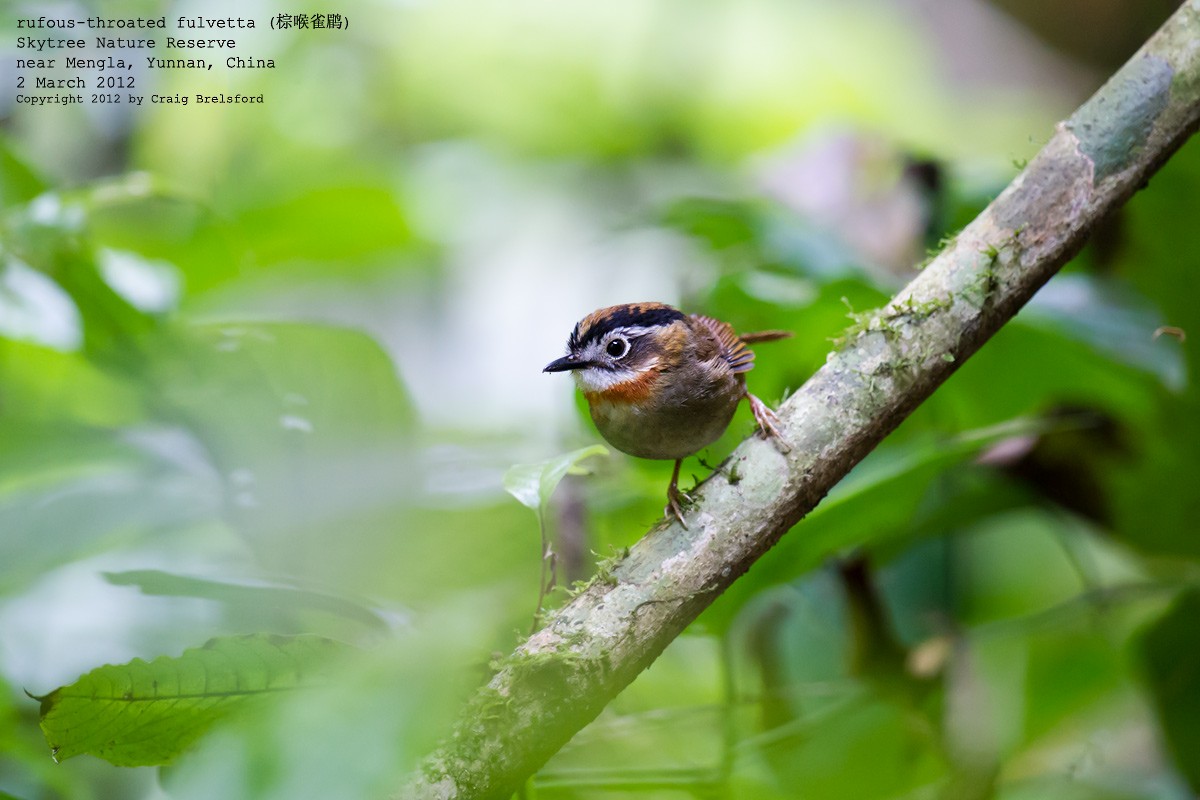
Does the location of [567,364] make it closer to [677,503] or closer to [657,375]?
[657,375]

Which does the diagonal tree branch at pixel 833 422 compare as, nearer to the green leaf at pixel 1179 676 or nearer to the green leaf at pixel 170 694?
the green leaf at pixel 170 694

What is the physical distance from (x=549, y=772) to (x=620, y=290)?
9.43 feet

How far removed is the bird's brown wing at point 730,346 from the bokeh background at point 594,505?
7.5 inches

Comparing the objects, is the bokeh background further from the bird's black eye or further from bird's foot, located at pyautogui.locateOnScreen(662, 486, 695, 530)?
the bird's black eye

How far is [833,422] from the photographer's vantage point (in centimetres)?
154

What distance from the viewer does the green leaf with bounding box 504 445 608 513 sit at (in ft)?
4.62

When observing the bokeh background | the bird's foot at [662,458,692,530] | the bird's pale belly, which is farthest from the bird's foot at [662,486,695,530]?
the bird's pale belly

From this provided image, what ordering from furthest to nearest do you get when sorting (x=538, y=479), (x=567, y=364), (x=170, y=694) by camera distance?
(x=567, y=364)
(x=538, y=479)
(x=170, y=694)

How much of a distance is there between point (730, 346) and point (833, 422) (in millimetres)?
558

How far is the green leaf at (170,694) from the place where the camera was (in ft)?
4.14

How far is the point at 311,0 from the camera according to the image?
470 centimetres

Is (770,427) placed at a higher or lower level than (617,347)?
lower

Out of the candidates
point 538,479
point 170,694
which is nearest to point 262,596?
point 170,694

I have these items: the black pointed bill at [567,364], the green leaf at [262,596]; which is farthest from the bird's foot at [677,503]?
the green leaf at [262,596]
